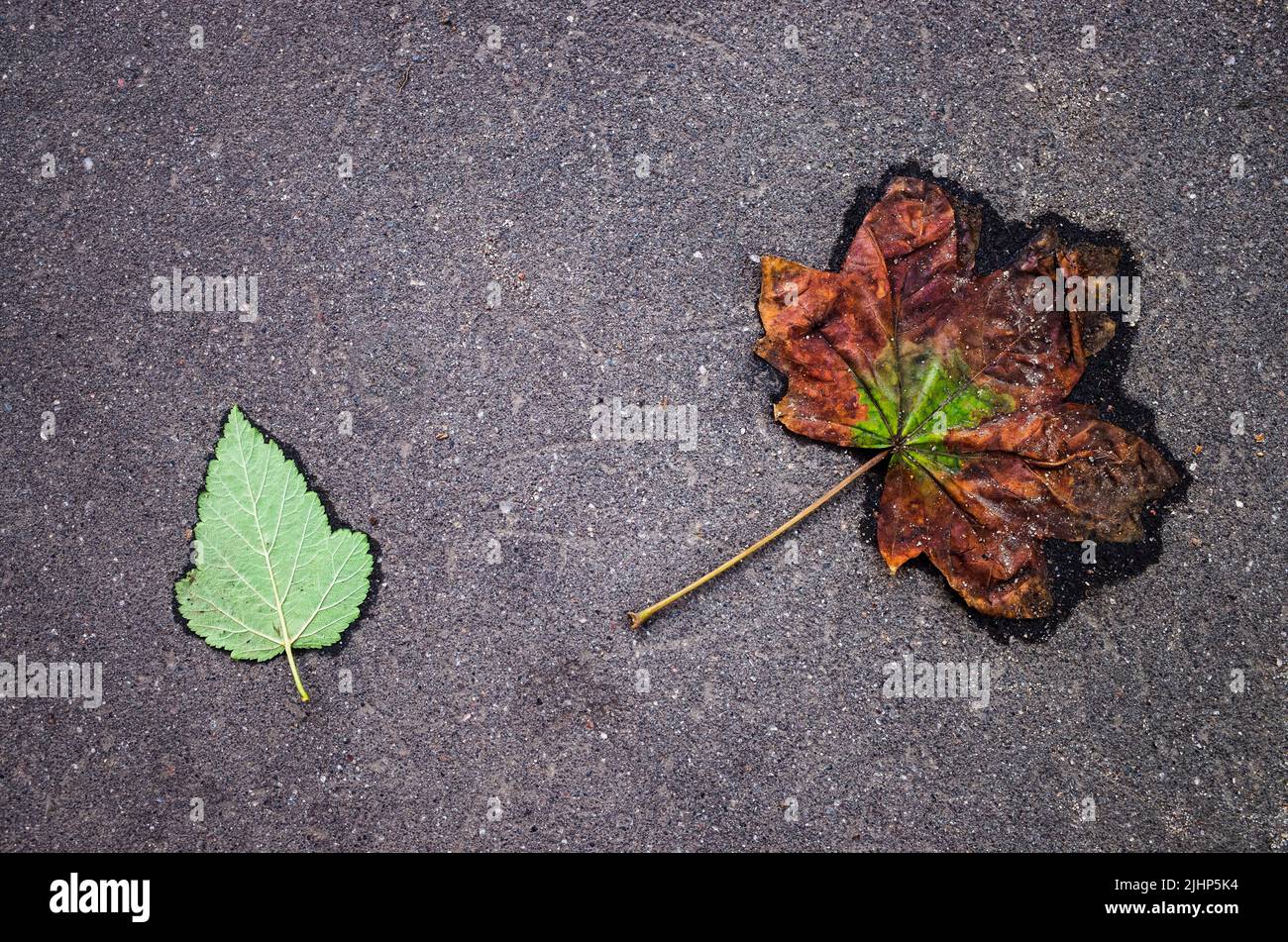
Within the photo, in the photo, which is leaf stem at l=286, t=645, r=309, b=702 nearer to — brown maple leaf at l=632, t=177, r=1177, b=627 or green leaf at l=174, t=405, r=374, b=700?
green leaf at l=174, t=405, r=374, b=700

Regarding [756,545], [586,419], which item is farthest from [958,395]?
[586,419]

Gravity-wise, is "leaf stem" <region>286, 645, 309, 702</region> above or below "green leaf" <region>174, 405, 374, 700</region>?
below

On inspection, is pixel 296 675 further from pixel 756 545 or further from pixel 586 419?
pixel 756 545

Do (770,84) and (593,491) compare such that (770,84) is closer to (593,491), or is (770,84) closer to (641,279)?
(641,279)

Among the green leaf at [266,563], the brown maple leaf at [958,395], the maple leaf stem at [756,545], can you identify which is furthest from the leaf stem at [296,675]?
the brown maple leaf at [958,395]

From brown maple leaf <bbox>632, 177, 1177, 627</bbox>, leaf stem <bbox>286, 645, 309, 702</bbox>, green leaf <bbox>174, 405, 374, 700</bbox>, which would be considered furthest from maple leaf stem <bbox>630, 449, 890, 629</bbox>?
leaf stem <bbox>286, 645, 309, 702</bbox>

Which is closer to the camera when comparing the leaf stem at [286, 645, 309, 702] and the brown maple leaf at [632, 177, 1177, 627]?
the brown maple leaf at [632, 177, 1177, 627]
